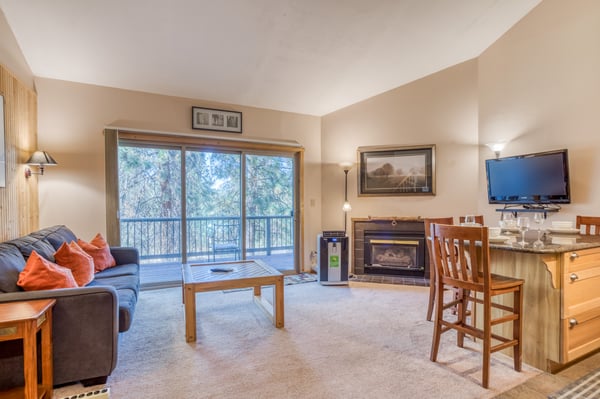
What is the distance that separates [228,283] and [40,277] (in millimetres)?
1317

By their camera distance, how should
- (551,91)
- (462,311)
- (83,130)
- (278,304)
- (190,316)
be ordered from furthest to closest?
(83,130), (551,91), (278,304), (190,316), (462,311)

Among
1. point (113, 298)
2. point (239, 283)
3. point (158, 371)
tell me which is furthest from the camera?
point (239, 283)

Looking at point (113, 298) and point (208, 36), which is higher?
point (208, 36)

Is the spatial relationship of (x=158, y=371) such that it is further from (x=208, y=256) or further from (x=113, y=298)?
(x=208, y=256)

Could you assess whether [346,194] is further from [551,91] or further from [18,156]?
[18,156]

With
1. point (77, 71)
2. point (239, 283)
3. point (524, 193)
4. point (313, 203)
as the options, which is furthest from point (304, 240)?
point (77, 71)

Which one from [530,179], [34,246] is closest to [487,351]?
[530,179]

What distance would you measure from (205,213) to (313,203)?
1737mm

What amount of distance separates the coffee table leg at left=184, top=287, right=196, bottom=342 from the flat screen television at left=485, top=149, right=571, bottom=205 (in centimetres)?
372

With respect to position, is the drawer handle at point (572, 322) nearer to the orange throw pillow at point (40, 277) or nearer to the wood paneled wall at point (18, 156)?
the orange throw pillow at point (40, 277)

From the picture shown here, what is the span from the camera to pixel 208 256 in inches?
184

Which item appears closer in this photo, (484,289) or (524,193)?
(484,289)

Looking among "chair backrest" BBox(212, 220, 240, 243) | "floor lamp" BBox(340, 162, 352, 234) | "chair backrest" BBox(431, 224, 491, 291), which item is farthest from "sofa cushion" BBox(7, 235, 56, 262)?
"floor lamp" BBox(340, 162, 352, 234)

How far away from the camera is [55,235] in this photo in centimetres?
292
